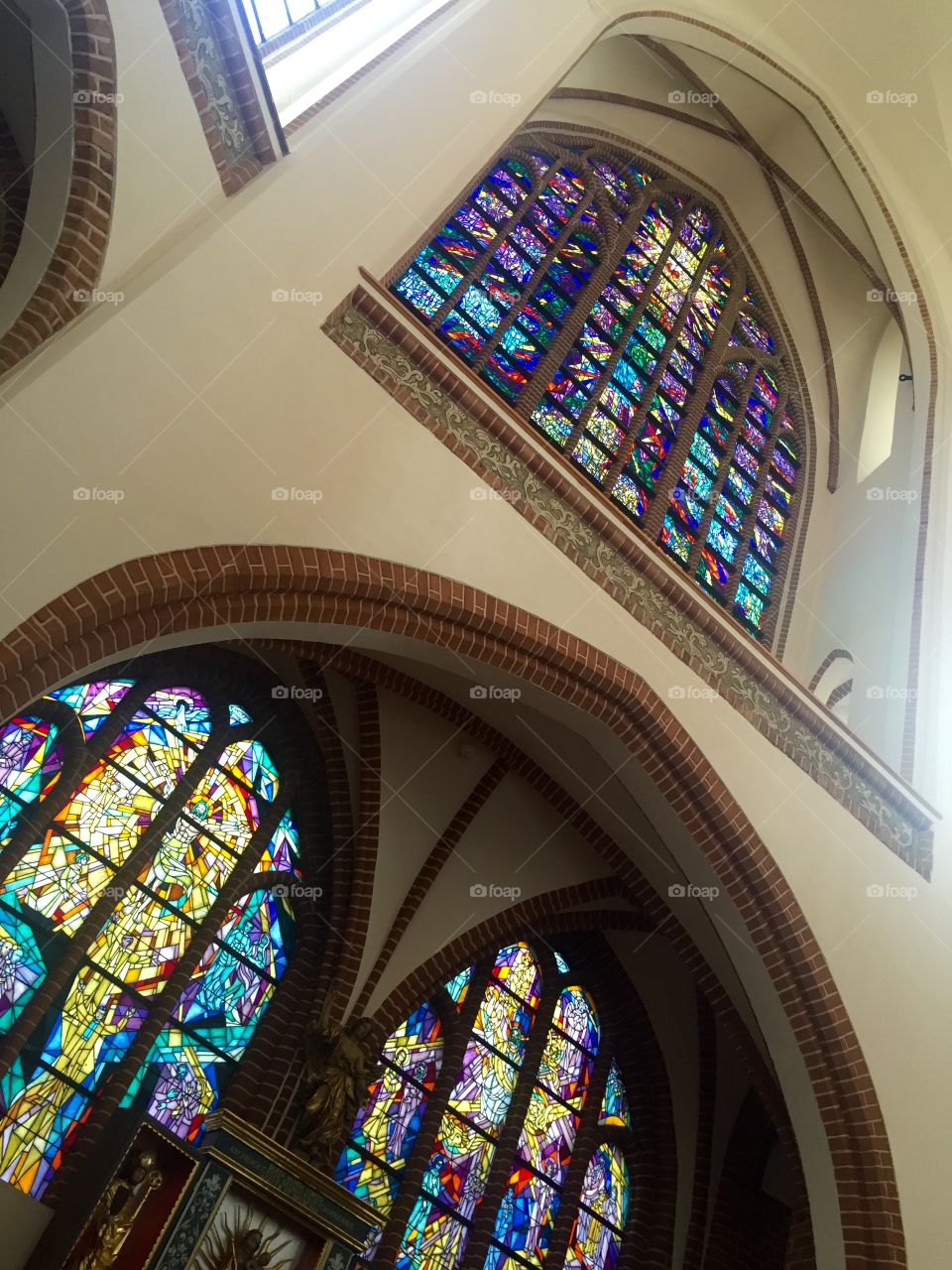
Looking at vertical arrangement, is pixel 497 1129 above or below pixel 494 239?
below

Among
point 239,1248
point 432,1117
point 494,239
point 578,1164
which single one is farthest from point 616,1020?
point 494,239

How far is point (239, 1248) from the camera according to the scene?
19.6 ft

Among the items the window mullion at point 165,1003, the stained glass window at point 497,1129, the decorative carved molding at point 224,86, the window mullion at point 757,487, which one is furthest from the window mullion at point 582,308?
the stained glass window at point 497,1129

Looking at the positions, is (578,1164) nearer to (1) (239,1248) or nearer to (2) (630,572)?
(1) (239,1248)

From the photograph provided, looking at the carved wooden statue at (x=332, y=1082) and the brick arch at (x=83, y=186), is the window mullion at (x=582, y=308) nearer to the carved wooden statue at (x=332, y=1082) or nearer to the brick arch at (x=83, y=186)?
the brick arch at (x=83, y=186)

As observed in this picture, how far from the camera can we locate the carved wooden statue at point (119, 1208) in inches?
229

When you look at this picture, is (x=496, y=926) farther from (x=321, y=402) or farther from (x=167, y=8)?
(x=167, y=8)

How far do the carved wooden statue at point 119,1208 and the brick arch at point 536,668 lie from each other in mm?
2868

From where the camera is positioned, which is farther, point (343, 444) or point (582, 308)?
point (582, 308)

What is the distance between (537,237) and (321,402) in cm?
611

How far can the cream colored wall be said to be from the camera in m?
5.10

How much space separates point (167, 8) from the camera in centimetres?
573

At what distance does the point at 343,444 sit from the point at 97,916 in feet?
11.5

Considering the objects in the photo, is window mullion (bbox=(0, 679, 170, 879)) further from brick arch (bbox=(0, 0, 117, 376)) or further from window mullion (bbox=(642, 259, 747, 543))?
window mullion (bbox=(642, 259, 747, 543))
